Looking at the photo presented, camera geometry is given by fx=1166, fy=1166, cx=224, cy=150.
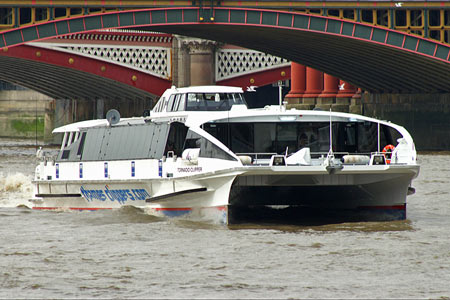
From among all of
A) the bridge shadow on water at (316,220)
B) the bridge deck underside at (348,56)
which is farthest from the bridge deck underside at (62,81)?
the bridge shadow on water at (316,220)

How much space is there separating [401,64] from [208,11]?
10.5 m

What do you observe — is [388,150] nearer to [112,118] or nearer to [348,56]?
[112,118]

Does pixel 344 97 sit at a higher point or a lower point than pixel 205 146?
higher

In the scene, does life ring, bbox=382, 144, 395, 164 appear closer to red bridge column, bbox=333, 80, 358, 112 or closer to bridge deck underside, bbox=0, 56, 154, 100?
bridge deck underside, bbox=0, 56, 154, 100

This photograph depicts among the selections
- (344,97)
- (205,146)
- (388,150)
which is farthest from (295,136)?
(344,97)

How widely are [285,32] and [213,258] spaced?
1282 inches

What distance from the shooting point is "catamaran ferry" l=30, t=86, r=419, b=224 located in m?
23.1

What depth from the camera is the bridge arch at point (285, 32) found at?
1937 inches

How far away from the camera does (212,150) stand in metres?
23.4

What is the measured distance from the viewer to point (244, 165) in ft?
74.9

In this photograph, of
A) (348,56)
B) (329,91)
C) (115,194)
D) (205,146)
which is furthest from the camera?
(329,91)

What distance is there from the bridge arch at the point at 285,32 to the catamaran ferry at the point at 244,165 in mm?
22736

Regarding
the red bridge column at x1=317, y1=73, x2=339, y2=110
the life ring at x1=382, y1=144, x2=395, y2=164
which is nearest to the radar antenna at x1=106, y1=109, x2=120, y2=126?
the life ring at x1=382, y1=144, x2=395, y2=164

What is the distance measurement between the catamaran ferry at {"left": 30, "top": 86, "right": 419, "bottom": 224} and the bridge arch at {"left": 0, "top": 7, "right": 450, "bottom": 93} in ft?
74.6
